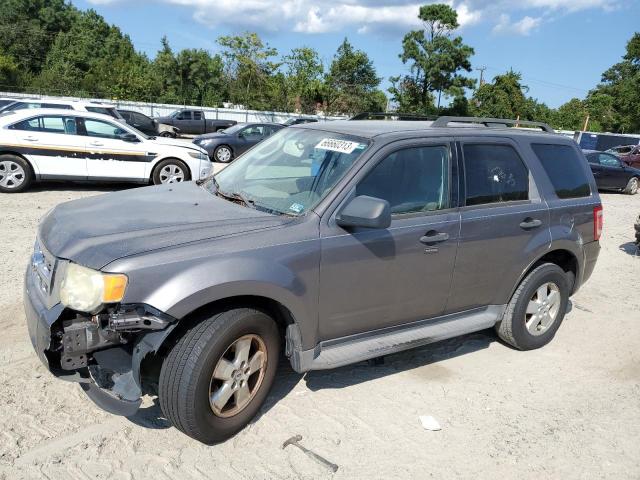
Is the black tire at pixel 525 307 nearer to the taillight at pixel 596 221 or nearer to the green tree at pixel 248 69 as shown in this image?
the taillight at pixel 596 221

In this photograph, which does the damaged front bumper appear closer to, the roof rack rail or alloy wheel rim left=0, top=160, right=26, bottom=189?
the roof rack rail

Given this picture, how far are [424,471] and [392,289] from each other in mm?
1169

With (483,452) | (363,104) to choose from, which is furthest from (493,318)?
(363,104)

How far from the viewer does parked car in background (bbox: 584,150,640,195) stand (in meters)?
18.5

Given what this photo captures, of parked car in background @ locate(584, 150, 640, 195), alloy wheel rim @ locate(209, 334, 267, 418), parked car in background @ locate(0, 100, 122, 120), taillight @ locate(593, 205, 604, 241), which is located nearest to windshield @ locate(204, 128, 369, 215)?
alloy wheel rim @ locate(209, 334, 267, 418)

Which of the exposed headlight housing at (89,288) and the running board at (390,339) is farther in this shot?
the running board at (390,339)

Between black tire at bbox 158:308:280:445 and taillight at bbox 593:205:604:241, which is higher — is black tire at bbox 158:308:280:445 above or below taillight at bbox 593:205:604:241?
below

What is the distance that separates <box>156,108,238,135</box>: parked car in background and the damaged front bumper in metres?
29.9

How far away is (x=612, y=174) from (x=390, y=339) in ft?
56.9

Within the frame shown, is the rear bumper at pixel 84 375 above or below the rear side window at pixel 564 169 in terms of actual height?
below

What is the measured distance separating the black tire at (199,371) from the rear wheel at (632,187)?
18.8 meters

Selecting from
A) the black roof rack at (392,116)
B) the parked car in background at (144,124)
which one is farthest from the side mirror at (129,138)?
the parked car in background at (144,124)

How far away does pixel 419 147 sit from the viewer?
13.5 feet

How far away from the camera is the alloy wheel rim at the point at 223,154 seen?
758 inches
